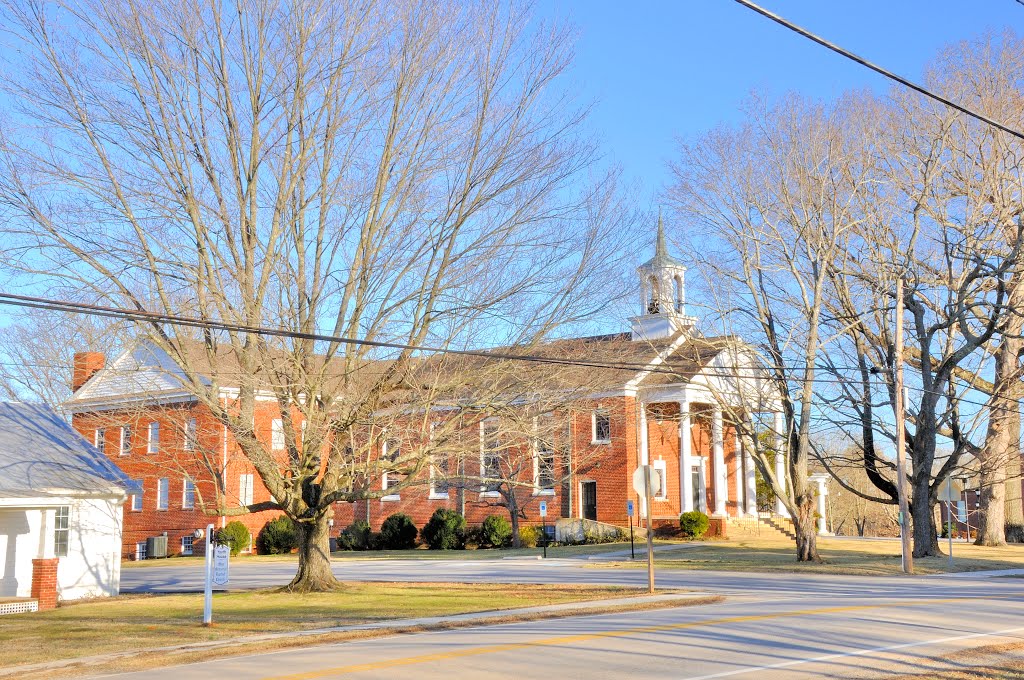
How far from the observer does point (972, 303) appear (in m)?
31.5

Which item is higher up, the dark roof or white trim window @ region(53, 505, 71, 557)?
the dark roof

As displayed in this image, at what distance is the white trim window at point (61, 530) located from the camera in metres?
24.9

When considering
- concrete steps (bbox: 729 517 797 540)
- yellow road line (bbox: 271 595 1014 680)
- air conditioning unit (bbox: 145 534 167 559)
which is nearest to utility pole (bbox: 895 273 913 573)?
yellow road line (bbox: 271 595 1014 680)

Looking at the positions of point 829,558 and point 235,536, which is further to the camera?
point 235,536

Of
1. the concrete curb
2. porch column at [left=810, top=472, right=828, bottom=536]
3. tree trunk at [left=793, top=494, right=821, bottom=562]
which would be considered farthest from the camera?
porch column at [left=810, top=472, right=828, bottom=536]

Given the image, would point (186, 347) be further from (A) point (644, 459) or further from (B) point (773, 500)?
(B) point (773, 500)

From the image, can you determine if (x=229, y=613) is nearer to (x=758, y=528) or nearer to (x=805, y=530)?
(x=805, y=530)

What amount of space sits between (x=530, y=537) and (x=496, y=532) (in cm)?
157

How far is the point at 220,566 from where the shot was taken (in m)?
17.7

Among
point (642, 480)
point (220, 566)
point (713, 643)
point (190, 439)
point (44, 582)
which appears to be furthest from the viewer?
point (44, 582)

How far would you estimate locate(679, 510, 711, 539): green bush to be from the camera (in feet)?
147

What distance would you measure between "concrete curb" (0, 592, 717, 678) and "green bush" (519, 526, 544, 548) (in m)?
25.1

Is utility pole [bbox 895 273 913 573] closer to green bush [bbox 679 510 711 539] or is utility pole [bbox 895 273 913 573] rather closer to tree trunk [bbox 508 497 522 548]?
green bush [bbox 679 510 711 539]

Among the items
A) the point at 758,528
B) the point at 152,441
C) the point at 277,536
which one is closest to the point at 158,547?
the point at 277,536
